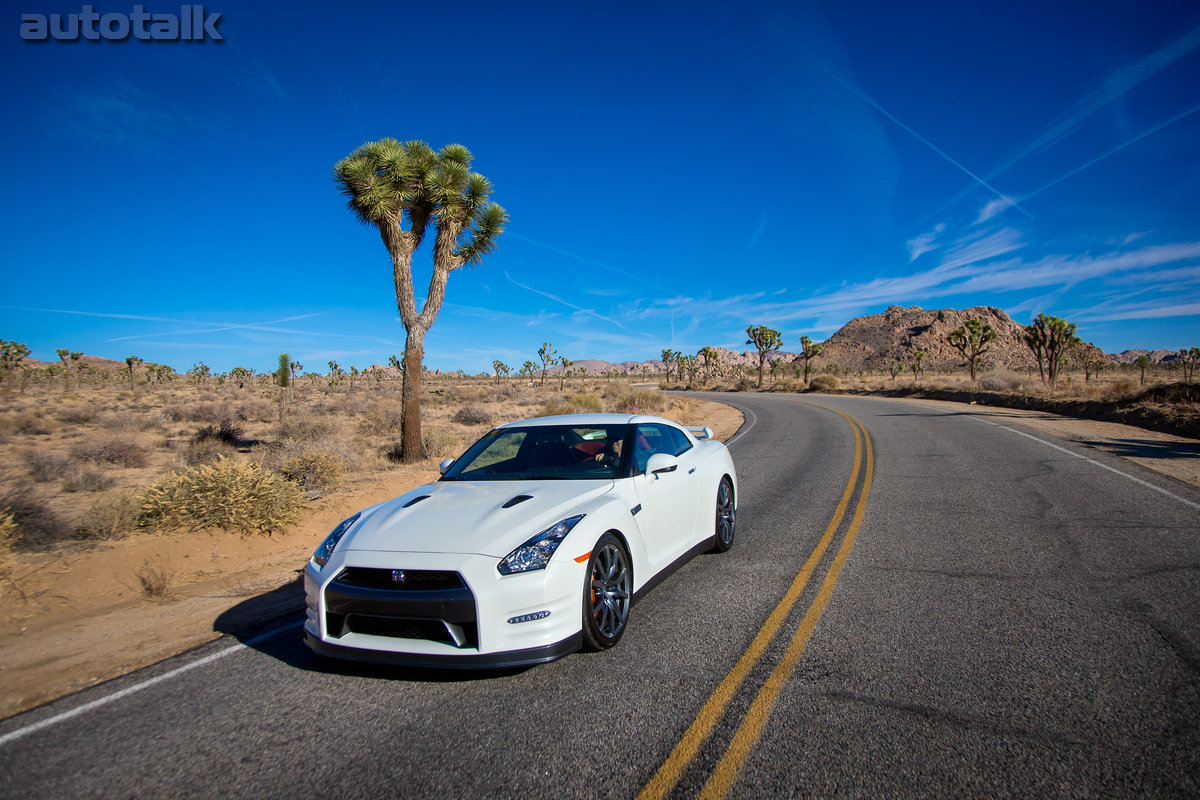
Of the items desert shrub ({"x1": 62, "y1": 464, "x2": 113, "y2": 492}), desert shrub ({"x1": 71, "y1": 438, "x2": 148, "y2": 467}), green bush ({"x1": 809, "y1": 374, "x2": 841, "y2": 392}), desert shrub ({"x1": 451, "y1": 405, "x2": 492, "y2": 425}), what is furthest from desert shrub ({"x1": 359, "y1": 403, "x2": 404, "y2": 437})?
green bush ({"x1": 809, "y1": 374, "x2": 841, "y2": 392})

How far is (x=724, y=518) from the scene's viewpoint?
19.1 ft

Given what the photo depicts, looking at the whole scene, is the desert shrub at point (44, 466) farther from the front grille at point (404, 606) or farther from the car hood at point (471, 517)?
the front grille at point (404, 606)

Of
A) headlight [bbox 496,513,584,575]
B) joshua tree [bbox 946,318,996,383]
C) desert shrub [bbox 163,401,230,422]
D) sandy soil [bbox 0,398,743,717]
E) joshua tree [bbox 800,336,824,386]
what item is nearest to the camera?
headlight [bbox 496,513,584,575]

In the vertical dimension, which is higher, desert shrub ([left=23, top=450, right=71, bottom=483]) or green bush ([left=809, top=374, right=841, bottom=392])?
green bush ([left=809, top=374, right=841, bottom=392])

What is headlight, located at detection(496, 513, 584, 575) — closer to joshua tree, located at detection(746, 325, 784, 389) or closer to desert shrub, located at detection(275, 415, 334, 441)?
desert shrub, located at detection(275, 415, 334, 441)


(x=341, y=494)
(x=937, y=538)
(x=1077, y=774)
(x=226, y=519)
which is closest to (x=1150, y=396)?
(x=937, y=538)

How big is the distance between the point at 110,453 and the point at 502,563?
1445cm

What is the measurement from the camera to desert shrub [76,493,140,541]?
6.61 m

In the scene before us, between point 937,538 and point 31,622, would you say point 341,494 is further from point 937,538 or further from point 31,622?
point 937,538

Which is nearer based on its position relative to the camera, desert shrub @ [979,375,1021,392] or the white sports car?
the white sports car

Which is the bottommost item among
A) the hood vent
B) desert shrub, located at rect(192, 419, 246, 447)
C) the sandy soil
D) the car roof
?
the sandy soil

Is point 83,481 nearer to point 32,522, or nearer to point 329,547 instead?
point 32,522

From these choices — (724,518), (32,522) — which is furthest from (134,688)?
(724,518)

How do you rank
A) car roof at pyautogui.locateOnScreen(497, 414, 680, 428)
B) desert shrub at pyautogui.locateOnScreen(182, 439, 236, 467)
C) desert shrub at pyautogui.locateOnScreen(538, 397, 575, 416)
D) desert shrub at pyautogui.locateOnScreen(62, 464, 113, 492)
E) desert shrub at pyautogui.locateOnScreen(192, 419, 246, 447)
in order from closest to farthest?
car roof at pyautogui.locateOnScreen(497, 414, 680, 428)
desert shrub at pyautogui.locateOnScreen(62, 464, 113, 492)
desert shrub at pyautogui.locateOnScreen(182, 439, 236, 467)
desert shrub at pyautogui.locateOnScreen(192, 419, 246, 447)
desert shrub at pyautogui.locateOnScreen(538, 397, 575, 416)
